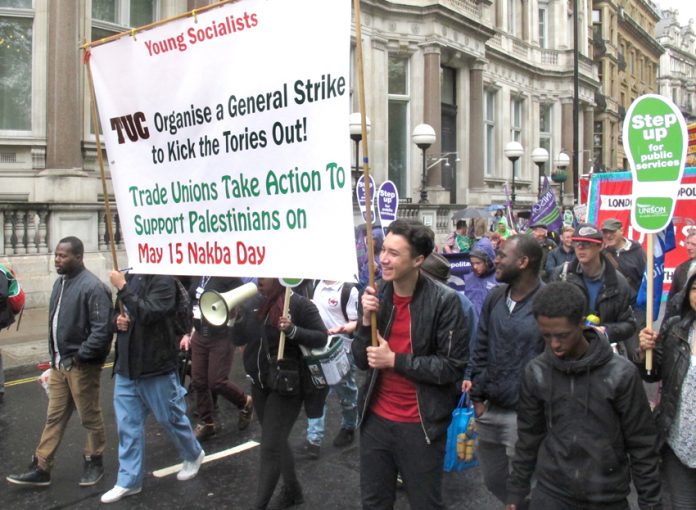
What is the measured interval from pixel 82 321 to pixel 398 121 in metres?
18.9

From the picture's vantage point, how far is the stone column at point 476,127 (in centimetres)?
2533

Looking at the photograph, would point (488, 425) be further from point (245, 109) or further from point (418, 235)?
point (245, 109)

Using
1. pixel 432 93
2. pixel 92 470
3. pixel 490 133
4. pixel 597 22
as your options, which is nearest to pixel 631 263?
pixel 92 470

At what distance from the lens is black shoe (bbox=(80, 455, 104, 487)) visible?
16.2 feet

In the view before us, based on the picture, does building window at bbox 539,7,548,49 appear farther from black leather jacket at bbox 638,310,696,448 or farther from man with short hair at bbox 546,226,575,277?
black leather jacket at bbox 638,310,696,448

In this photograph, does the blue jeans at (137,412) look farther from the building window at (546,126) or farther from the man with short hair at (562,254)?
the building window at (546,126)

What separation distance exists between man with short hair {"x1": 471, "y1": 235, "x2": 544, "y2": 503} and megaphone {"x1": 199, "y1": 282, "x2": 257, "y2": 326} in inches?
56.7

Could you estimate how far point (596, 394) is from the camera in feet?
8.87

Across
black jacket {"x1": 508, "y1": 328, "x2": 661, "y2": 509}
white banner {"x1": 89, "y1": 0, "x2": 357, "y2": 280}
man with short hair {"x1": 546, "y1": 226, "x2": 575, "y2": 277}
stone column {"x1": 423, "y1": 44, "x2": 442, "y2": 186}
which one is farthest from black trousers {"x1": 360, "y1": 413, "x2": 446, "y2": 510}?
stone column {"x1": 423, "y1": 44, "x2": 442, "y2": 186}

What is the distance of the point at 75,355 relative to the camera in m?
4.85

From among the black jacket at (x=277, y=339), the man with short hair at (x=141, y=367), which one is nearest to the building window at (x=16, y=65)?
the man with short hair at (x=141, y=367)

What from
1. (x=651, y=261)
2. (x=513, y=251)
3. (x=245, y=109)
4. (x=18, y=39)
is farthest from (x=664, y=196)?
(x=18, y=39)

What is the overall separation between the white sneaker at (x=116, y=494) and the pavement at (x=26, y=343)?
400 cm

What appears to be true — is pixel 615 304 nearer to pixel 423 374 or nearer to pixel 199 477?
pixel 423 374
